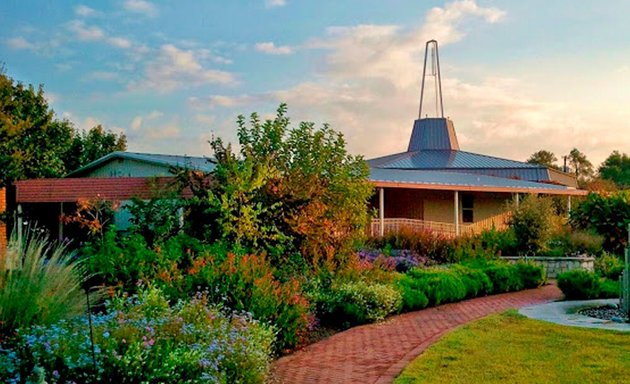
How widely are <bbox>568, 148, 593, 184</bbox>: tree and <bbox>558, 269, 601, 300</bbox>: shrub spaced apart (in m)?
70.8

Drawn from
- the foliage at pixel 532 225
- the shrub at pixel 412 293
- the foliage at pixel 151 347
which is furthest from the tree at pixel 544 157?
the foliage at pixel 151 347

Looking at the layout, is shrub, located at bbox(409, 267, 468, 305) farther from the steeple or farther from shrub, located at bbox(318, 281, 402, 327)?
the steeple

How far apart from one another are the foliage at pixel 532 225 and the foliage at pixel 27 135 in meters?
14.6

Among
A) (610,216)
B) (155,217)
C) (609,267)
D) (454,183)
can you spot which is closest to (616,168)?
(454,183)

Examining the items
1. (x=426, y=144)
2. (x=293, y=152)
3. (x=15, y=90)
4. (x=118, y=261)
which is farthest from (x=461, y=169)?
(x=118, y=261)

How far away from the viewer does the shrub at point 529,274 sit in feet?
52.5

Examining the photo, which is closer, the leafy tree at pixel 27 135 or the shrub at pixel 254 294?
the shrub at pixel 254 294

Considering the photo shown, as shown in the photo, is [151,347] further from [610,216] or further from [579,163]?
[579,163]

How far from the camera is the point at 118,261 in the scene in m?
9.18

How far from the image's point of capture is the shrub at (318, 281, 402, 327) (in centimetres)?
1065

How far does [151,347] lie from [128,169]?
19.7m

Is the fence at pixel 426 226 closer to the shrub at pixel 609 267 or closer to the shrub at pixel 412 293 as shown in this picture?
the shrub at pixel 609 267

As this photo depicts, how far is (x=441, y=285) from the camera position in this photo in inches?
515

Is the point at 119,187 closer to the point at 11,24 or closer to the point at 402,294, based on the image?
the point at 11,24
